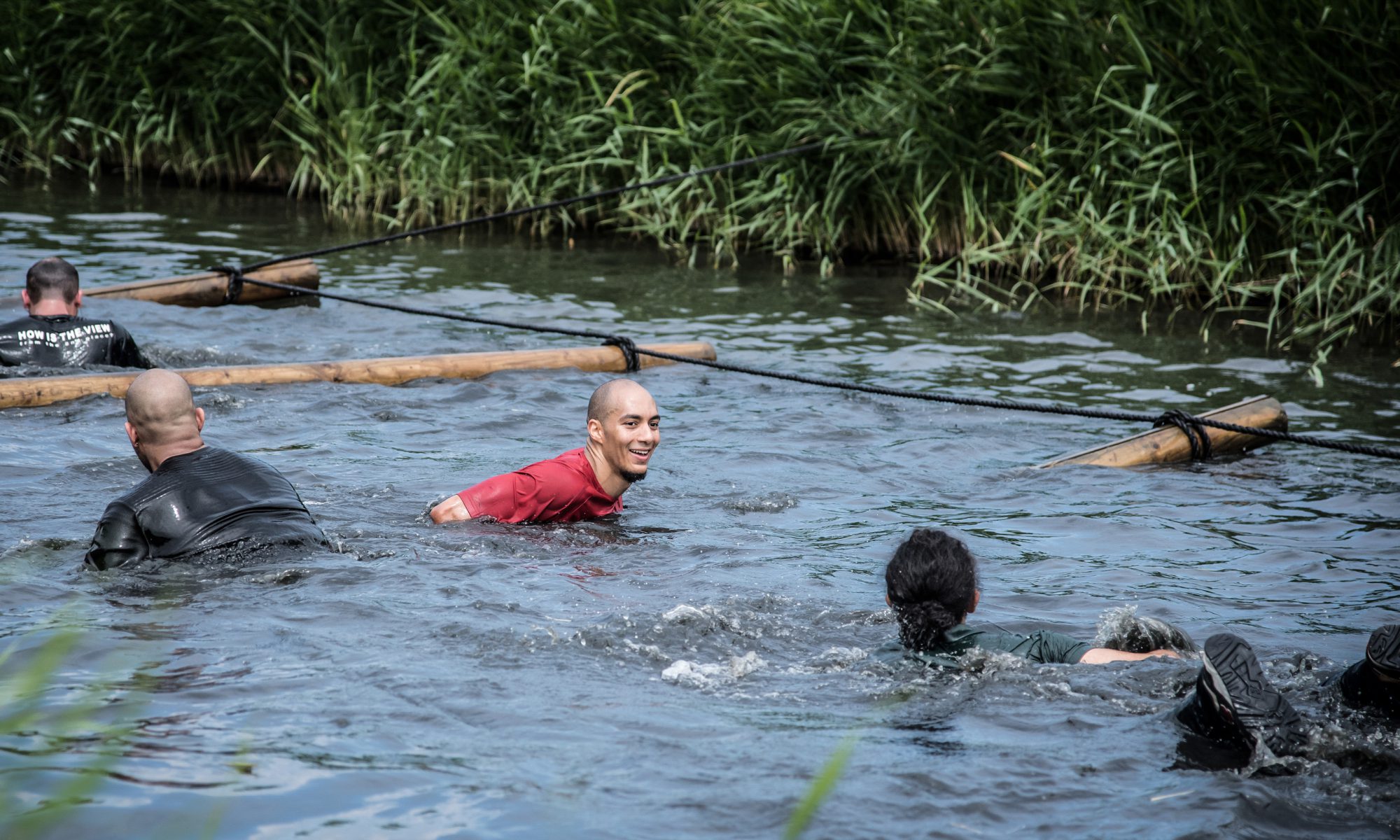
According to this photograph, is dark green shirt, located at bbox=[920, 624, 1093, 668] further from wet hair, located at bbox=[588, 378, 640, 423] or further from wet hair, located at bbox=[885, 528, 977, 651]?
wet hair, located at bbox=[588, 378, 640, 423]

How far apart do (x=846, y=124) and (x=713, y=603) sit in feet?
28.1

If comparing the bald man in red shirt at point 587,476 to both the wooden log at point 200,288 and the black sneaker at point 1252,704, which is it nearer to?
the black sneaker at point 1252,704

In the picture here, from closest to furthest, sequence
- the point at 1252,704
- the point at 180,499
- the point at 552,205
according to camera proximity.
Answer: the point at 1252,704, the point at 180,499, the point at 552,205

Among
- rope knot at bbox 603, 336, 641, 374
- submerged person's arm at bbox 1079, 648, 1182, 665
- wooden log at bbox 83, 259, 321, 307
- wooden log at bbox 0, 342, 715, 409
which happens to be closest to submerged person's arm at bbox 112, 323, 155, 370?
wooden log at bbox 0, 342, 715, 409

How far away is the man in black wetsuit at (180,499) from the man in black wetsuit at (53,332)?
139 inches

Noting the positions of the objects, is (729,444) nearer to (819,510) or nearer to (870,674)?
(819,510)

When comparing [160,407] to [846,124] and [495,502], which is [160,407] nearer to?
[495,502]

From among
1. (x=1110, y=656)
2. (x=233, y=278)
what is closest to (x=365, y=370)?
(x=233, y=278)

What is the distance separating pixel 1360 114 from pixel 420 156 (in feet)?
29.9

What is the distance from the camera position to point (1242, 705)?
381cm

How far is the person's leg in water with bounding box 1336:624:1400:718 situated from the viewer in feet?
13.1

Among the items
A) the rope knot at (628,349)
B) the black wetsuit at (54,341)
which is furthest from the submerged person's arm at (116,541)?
the rope knot at (628,349)

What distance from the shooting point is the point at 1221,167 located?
1109 cm

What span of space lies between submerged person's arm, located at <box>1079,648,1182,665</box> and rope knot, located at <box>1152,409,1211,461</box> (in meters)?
2.91
